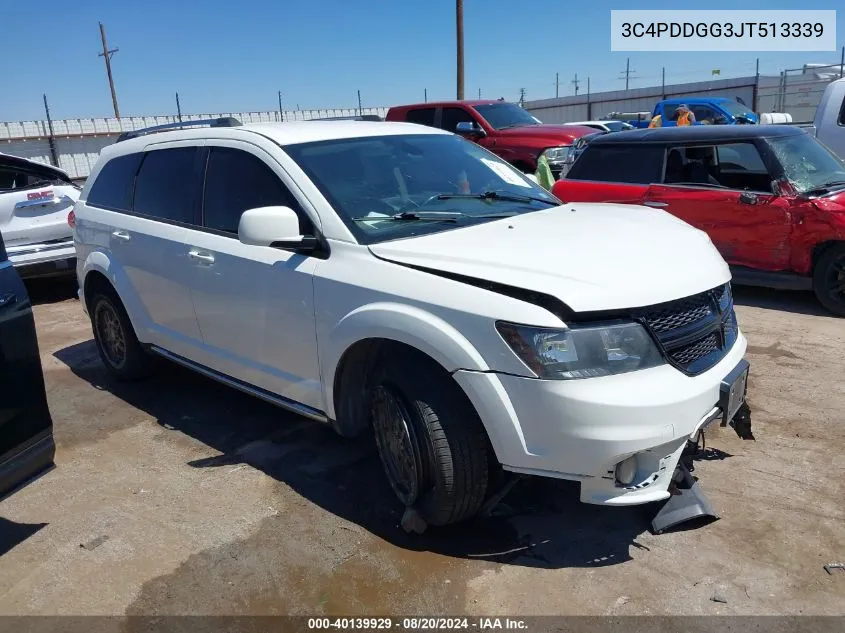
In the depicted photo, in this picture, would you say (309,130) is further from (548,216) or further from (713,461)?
(713,461)

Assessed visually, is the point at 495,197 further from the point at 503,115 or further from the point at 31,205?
the point at 503,115

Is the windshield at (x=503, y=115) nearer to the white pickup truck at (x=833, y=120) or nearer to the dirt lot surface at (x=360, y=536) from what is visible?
the white pickup truck at (x=833, y=120)

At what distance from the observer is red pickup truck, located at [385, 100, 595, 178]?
11.8 meters

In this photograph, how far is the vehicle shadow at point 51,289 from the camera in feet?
29.1

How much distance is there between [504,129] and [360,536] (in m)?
10.4

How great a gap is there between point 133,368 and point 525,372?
3636mm

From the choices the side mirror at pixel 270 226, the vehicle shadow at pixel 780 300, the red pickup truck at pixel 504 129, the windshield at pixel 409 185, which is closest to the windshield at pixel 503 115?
the red pickup truck at pixel 504 129

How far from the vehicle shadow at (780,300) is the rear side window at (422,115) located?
7333 millimetres

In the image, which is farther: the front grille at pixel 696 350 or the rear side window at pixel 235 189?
the rear side window at pixel 235 189

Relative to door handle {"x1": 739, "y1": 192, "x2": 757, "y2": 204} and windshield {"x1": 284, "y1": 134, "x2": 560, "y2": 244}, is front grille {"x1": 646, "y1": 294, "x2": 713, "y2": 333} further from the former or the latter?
door handle {"x1": 739, "y1": 192, "x2": 757, "y2": 204}

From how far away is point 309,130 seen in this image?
4.11m

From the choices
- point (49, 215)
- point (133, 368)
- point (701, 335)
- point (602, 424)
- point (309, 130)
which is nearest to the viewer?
point (602, 424)

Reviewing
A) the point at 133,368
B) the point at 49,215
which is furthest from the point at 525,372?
the point at 49,215

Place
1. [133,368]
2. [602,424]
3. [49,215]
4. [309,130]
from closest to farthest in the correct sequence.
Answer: [602,424]
[309,130]
[133,368]
[49,215]
